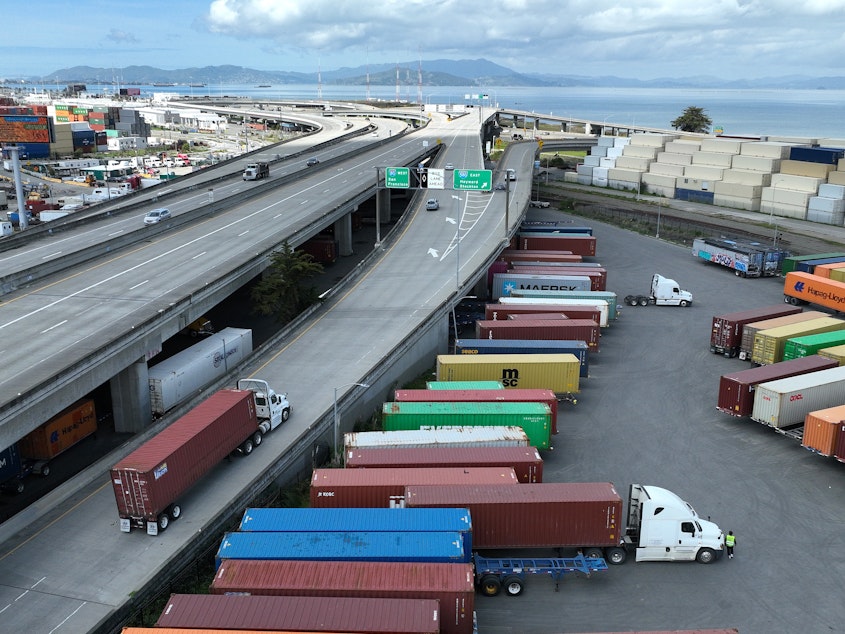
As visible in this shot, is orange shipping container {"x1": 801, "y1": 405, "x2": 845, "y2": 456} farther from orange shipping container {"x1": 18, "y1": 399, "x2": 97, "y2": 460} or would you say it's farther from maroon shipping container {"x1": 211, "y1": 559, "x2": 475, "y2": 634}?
orange shipping container {"x1": 18, "y1": 399, "x2": 97, "y2": 460}

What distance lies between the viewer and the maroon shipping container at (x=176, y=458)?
25250 mm

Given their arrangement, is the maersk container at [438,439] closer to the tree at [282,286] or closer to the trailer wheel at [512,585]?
the trailer wheel at [512,585]

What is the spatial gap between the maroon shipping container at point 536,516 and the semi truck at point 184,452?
806cm

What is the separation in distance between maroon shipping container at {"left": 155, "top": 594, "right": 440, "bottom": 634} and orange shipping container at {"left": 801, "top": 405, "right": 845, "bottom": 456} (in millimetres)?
22808

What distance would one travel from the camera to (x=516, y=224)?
70.7 meters

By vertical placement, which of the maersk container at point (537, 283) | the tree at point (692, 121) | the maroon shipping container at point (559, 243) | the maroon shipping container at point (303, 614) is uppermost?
the tree at point (692, 121)

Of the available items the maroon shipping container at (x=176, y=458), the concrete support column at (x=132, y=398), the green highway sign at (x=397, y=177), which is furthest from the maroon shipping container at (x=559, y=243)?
the maroon shipping container at (x=176, y=458)

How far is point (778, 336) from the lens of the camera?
46531 millimetres

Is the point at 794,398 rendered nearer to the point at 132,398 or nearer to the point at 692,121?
the point at 132,398

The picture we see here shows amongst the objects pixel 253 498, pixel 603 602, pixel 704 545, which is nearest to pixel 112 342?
pixel 253 498

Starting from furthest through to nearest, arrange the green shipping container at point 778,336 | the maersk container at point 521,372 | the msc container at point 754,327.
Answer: the msc container at point 754,327 → the green shipping container at point 778,336 → the maersk container at point 521,372

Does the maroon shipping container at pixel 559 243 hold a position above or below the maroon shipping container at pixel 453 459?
above

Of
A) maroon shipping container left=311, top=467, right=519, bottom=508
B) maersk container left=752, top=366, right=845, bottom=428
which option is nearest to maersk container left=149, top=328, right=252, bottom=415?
maroon shipping container left=311, top=467, right=519, bottom=508

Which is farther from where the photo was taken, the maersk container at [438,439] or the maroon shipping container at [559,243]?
the maroon shipping container at [559,243]
